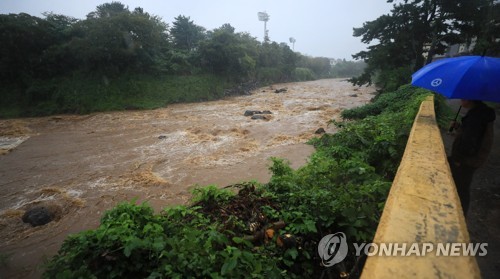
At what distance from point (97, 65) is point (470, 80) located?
2489 centimetres

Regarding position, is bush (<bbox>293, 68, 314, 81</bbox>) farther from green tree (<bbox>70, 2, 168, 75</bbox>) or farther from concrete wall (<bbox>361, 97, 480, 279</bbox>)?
concrete wall (<bbox>361, 97, 480, 279</bbox>)

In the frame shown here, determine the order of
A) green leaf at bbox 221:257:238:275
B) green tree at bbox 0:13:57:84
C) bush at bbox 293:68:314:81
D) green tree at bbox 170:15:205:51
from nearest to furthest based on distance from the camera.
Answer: green leaf at bbox 221:257:238:275
green tree at bbox 0:13:57:84
green tree at bbox 170:15:205:51
bush at bbox 293:68:314:81

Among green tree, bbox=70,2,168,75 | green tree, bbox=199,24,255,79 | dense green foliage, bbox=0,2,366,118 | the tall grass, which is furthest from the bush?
green tree, bbox=70,2,168,75

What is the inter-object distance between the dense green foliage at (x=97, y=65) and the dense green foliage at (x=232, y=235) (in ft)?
64.6

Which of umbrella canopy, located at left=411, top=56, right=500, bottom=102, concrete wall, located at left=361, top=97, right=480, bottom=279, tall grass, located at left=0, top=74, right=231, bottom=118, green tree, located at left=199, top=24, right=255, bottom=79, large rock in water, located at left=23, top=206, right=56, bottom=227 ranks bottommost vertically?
large rock in water, located at left=23, top=206, right=56, bottom=227

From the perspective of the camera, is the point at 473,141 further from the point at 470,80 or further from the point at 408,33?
the point at 408,33

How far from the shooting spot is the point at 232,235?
237cm

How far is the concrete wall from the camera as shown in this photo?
110 cm

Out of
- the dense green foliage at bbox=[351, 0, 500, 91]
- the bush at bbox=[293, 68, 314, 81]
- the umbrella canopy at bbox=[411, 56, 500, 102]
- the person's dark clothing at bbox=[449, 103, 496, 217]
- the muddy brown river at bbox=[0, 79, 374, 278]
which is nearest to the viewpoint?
the umbrella canopy at bbox=[411, 56, 500, 102]

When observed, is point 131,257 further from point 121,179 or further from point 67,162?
point 67,162

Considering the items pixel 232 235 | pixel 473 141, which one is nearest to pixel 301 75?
pixel 473 141

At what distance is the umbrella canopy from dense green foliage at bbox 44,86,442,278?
51.9 inches

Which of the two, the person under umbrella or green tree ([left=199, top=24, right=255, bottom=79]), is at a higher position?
green tree ([left=199, top=24, right=255, bottom=79])

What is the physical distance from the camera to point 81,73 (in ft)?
69.4
